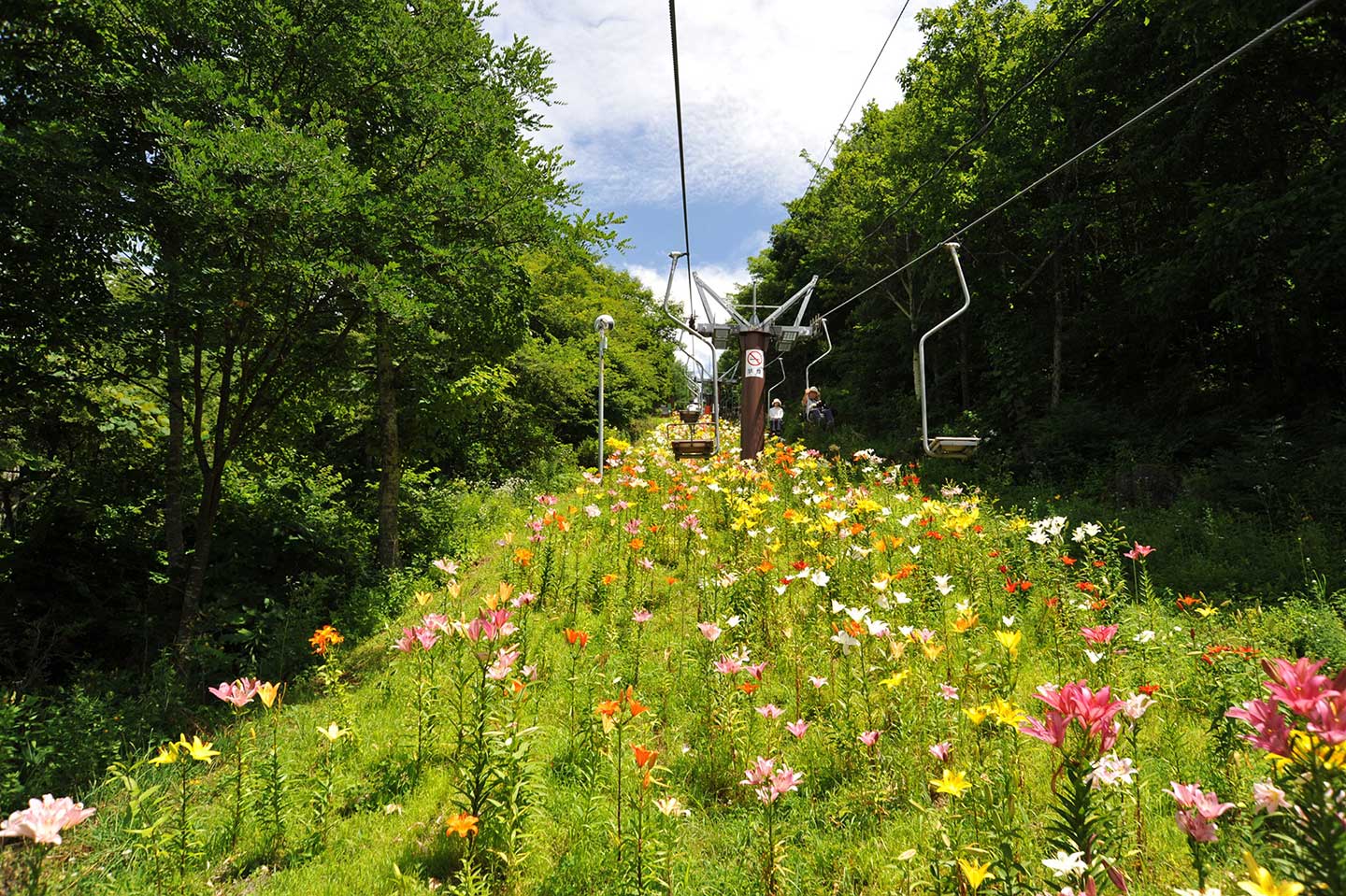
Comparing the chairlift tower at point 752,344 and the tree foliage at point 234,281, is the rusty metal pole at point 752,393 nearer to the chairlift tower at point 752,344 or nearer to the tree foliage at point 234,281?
the chairlift tower at point 752,344

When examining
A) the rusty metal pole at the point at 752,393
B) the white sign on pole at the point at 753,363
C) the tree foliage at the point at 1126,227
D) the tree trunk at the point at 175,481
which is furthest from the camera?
the white sign on pole at the point at 753,363

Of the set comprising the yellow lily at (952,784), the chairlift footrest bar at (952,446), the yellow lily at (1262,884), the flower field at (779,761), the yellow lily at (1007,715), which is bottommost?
the flower field at (779,761)

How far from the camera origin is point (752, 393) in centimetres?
1027

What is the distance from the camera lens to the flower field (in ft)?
5.17

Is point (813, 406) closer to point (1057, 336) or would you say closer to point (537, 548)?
point (1057, 336)

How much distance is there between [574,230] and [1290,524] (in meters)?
8.92

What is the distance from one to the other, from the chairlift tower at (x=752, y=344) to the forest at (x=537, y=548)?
56.2 inches

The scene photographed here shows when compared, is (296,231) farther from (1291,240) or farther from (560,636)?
(1291,240)

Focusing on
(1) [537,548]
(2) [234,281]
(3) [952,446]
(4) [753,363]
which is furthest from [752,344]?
(2) [234,281]

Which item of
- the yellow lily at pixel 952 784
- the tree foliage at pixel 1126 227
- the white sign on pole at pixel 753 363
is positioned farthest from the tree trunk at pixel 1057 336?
Result: the yellow lily at pixel 952 784

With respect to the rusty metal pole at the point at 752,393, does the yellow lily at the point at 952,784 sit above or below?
below

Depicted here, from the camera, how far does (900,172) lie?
17422mm

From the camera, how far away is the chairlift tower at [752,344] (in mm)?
10164

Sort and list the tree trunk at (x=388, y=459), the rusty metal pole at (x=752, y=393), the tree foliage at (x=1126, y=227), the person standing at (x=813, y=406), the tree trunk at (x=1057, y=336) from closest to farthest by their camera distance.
Answer: the tree trunk at (x=388, y=459) < the tree foliage at (x=1126, y=227) < the rusty metal pole at (x=752, y=393) < the tree trunk at (x=1057, y=336) < the person standing at (x=813, y=406)
